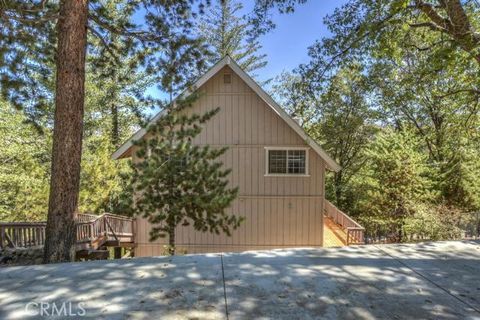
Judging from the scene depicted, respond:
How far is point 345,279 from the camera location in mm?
3332

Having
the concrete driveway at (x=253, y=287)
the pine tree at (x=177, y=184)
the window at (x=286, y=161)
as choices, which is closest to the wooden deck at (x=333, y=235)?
the window at (x=286, y=161)

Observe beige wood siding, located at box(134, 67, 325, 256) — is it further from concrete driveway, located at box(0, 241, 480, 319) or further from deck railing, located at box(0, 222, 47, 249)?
concrete driveway, located at box(0, 241, 480, 319)

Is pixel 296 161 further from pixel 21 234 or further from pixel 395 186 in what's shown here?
pixel 21 234

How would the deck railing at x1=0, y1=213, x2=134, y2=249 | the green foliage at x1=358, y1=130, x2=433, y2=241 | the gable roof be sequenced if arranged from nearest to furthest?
the deck railing at x1=0, y1=213, x2=134, y2=249, the gable roof, the green foliage at x1=358, y1=130, x2=433, y2=241

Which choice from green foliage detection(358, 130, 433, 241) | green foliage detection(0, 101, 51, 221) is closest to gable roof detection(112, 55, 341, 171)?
green foliage detection(0, 101, 51, 221)

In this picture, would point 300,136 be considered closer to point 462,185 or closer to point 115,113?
point 462,185

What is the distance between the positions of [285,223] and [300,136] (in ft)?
10.1

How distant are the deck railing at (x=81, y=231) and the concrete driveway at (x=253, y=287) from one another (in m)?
4.38

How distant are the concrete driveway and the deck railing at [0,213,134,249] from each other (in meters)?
4.38

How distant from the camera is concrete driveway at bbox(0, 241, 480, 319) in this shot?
8.61ft

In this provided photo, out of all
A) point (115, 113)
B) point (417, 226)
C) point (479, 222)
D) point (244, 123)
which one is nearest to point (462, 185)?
point (479, 222)

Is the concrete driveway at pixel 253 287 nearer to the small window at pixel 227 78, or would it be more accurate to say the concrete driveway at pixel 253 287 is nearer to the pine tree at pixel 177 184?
the pine tree at pixel 177 184

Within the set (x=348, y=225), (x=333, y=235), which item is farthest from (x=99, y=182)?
(x=348, y=225)

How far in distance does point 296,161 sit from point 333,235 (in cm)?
353
